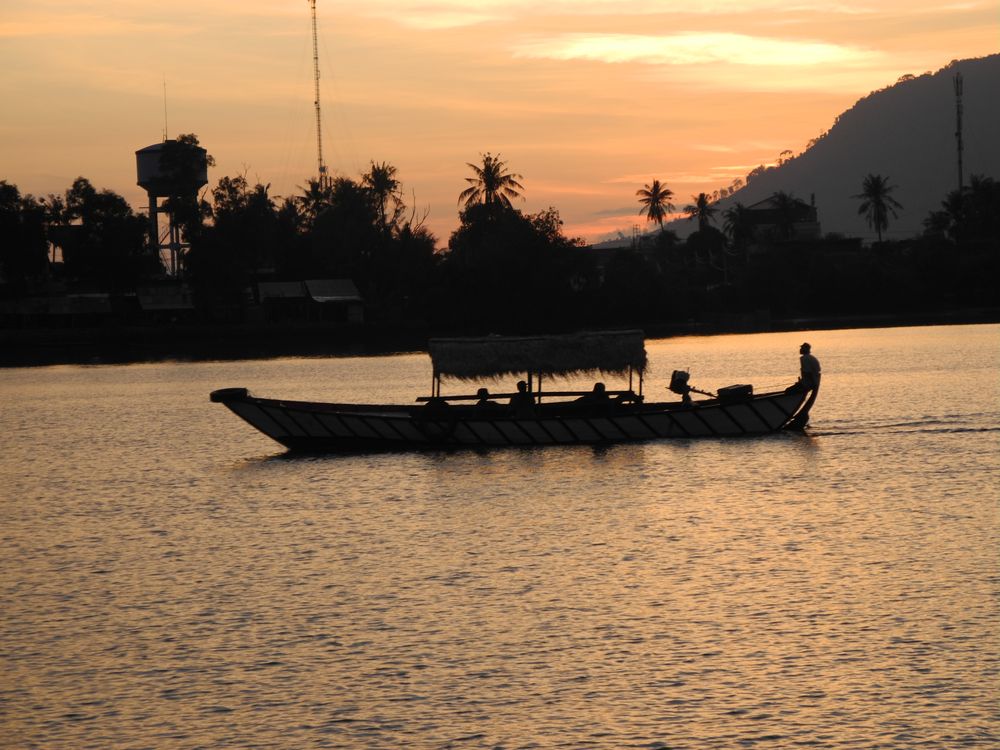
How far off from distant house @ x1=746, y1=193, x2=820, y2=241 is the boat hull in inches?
4304

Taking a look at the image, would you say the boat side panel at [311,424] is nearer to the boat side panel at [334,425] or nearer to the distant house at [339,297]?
the boat side panel at [334,425]

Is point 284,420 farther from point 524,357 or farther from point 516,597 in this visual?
point 516,597

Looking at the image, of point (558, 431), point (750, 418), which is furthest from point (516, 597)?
point (750, 418)

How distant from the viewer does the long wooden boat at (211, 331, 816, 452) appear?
37.7 m

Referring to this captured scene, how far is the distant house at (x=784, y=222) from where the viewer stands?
15012cm

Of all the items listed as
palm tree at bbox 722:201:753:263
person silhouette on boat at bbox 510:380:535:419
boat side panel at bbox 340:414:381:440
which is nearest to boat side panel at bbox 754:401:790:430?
person silhouette on boat at bbox 510:380:535:419

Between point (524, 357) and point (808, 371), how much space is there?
8.31 metres

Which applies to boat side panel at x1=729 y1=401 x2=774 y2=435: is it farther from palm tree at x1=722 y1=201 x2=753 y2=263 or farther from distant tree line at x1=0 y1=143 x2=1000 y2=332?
palm tree at x1=722 y1=201 x2=753 y2=263

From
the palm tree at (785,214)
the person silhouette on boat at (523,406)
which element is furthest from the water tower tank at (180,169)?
the person silhouette on boat at (523,406)

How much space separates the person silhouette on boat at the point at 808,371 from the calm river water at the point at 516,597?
6.75 ft

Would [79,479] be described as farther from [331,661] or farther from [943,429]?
[943,429]

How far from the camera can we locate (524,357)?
126 feet

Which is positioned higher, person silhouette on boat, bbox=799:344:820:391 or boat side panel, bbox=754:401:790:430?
person silhouette on boat, bbox=799:344:820:391

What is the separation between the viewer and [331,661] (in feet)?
60.7
